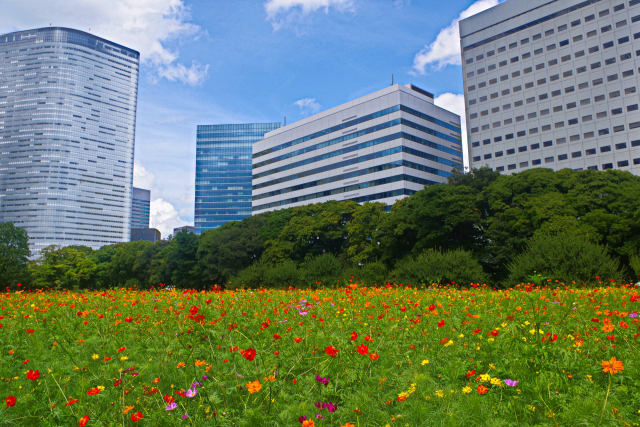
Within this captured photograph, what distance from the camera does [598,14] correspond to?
265 feet

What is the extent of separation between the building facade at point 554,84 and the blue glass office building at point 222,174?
10330cm

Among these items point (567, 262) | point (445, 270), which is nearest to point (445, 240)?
point (445, 270)

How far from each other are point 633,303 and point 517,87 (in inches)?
3748

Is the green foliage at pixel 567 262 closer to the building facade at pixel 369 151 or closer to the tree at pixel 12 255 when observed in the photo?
the building facade at pixel 369 151

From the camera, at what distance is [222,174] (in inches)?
6860

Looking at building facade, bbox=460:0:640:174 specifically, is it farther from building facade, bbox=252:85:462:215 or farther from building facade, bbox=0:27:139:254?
building facade, bbox=0:27:139:254

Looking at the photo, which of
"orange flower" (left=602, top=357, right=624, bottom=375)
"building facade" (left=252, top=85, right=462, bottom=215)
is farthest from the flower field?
"building facade" (left=252, top=85, right=462, bottom=215)

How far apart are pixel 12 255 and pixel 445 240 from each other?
5524 centimetres

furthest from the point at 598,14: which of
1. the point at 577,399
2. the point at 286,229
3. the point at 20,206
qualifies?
the point at 20,206

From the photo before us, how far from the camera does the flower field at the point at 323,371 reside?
332 centimetres

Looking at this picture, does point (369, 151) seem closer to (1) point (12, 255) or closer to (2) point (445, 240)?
(2) point (445, 240)

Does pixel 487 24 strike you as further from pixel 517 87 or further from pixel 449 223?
pixel 449 223

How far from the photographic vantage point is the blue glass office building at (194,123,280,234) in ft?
569

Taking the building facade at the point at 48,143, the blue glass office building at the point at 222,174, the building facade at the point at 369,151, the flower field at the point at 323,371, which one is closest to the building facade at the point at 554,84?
the building facade at the point at 369,151
